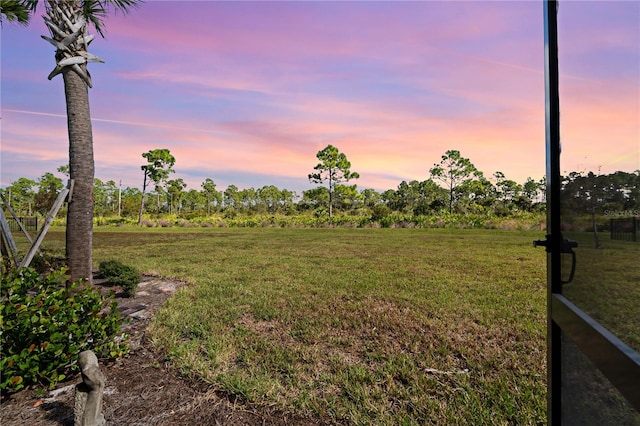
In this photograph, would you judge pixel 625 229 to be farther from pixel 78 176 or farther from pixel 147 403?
pixel 78 176

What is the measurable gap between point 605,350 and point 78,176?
4848 millimetres

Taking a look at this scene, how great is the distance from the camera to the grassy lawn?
2.08m

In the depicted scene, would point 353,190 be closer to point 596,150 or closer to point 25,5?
point 25,5

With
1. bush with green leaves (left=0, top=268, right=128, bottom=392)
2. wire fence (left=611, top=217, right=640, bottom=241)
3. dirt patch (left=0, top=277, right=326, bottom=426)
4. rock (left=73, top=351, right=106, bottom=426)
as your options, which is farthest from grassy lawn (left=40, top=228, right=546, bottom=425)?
wire fence (left=611, top=217, right=640, bottom=241)

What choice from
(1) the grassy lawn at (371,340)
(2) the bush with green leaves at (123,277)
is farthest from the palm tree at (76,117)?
(1) the grassy lawn at (371,340)

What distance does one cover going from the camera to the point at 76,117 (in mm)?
3838

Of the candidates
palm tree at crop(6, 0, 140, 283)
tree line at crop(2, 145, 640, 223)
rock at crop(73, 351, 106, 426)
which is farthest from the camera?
tree line at crop(2, 145, 640, 223)

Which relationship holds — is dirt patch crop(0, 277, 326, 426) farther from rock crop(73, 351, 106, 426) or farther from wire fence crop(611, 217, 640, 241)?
wire fence crop(611, 217, 640, 241)

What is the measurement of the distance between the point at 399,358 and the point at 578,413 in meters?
1.61

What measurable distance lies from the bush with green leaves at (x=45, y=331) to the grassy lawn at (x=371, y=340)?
67cm

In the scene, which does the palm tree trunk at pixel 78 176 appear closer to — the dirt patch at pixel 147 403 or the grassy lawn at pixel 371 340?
the grassy lawn at pixel 371 340

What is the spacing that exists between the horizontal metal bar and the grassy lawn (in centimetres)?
119

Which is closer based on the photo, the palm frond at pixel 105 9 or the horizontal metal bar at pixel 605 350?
the horizontal metal bar at pixel 605 350

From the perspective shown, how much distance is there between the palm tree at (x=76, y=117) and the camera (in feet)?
12.4
